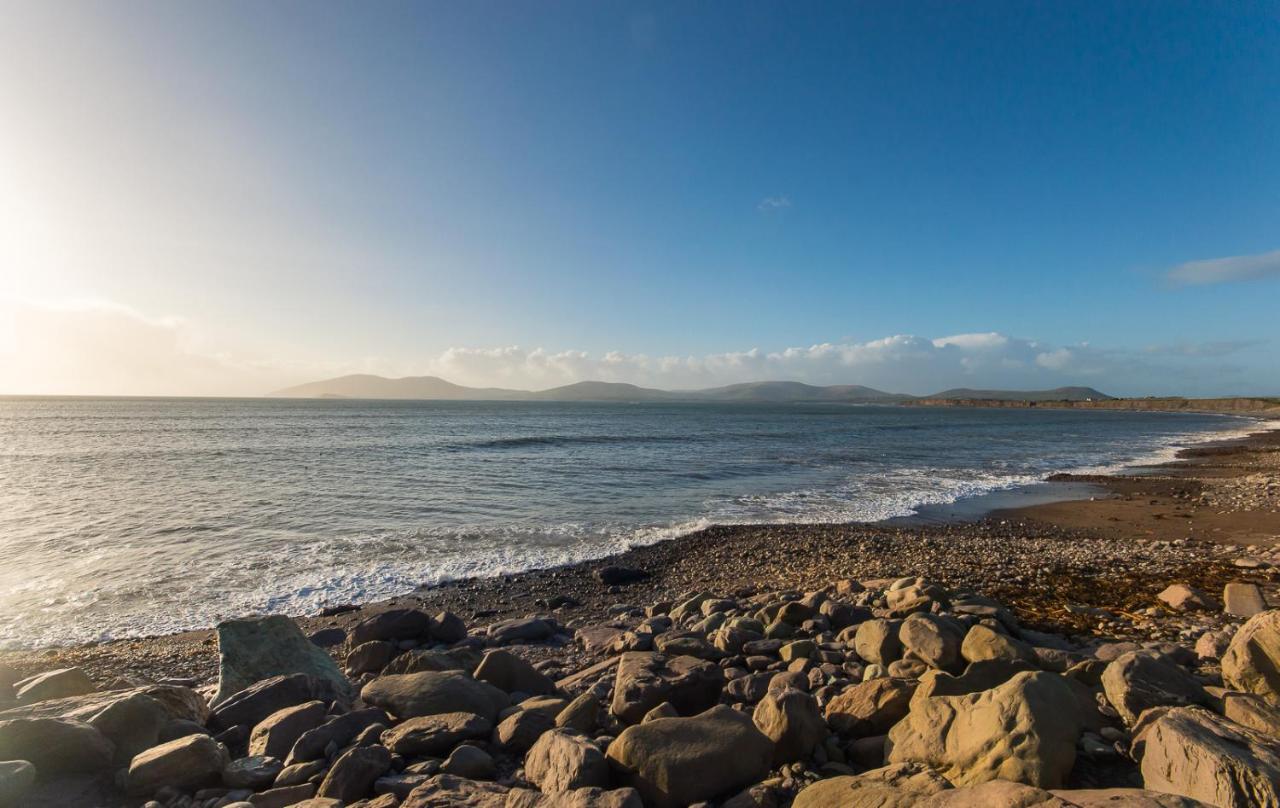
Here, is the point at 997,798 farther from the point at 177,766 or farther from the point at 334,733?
the point at 177,766

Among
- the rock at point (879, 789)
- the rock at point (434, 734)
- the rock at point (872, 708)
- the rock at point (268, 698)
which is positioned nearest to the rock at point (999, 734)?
the rock at point (879, 789)

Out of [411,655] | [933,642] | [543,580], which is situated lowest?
[543,580]

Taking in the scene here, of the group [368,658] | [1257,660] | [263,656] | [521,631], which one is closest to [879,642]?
[1257,660]

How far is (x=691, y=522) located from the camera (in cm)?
1928

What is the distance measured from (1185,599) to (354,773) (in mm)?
11687

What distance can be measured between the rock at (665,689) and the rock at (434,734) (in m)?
1.33

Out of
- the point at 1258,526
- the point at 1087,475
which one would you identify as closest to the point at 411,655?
the point at 1258,526

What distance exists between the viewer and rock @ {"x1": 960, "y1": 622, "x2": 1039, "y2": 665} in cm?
559

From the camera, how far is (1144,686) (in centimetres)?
473

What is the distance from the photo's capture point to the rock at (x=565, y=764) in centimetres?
421

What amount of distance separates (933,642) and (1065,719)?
2058mm

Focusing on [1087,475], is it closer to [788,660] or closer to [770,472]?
[770,472]

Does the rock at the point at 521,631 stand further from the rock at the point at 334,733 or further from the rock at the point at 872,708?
the rock at the point at 872,708

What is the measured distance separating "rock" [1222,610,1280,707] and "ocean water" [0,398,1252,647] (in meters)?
12.5
